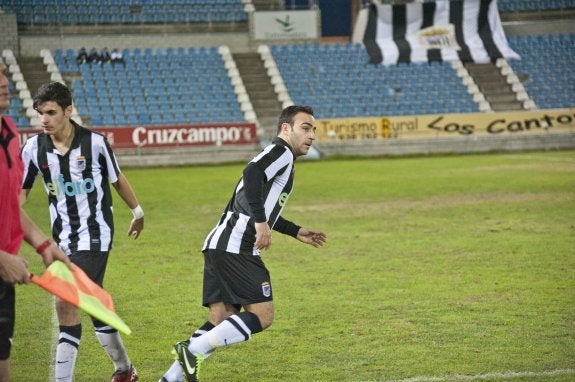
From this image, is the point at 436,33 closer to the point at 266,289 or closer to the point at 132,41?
the point at 132,41

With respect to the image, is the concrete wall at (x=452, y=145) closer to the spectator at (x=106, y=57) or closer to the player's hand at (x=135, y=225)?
the spectator at (x=106, y=57)

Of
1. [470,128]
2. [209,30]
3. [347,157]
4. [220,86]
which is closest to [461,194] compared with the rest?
[347,157]

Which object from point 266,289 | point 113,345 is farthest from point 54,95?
point 266,289

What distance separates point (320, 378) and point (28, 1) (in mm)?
36922

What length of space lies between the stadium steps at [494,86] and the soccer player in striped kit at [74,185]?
35983 millimetres

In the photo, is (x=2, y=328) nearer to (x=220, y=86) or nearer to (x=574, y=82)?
(x=220, y=86)

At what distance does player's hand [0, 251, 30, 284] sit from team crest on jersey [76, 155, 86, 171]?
6.56 feet

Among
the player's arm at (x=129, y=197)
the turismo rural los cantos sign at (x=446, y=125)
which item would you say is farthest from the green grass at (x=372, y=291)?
the turismo rural los cantos sign at (x=446, y=125)

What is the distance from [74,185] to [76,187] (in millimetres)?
20

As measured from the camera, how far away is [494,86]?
140 feet

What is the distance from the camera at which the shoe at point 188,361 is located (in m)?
6.25

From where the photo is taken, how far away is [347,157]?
3475cm

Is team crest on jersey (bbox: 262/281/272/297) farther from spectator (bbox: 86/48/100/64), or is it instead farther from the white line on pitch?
spectator (bbox: 86/48/100/64)

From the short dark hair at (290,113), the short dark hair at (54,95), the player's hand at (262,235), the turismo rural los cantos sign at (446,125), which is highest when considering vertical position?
the short dark hair at (54,95)
